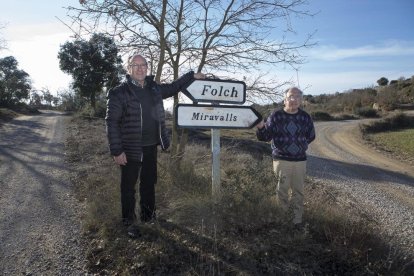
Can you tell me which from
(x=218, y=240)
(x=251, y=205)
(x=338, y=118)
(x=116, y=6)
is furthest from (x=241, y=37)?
(x=338, y=118)

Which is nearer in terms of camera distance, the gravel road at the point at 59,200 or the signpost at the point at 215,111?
the gravel road at the point at 59,200

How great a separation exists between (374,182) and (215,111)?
8467 mm

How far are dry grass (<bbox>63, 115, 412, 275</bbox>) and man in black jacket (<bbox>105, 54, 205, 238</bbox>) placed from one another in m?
0.37

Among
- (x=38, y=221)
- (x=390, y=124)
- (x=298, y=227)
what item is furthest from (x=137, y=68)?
(x=390, y=124)

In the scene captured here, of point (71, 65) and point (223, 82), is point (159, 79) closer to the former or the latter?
point (223, 82)

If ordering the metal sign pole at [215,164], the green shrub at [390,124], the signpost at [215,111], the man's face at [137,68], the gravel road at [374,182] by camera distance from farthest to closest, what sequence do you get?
the green shrub at [390,124], the gravel road at [374,182], the metal sign pole at [215,164], the signpost at [215,111], the man's face at [137,68]

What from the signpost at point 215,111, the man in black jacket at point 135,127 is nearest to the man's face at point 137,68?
the man in black jacket at point 135,127

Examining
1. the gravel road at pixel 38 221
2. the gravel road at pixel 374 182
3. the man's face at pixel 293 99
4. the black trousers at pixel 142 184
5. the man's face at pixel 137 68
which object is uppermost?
the man's face at pixel 137 68

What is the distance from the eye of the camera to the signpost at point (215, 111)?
5141 millimetres

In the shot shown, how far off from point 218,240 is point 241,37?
4.30 m

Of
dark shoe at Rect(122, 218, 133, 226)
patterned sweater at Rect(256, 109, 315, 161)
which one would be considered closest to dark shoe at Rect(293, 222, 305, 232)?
patterned sweater at Rect(256, 109, 315, 161)

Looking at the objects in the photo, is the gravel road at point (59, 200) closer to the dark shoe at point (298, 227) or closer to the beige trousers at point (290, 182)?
the dark shoe at point (298, 227)

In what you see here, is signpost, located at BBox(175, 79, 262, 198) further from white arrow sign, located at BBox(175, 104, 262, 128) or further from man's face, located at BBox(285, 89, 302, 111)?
man's face, located at BBox(285, 89, 302, 111)

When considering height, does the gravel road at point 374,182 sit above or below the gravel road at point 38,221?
below
